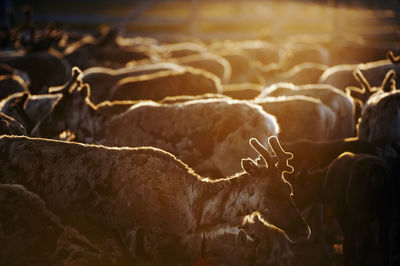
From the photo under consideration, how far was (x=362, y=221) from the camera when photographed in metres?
4.61

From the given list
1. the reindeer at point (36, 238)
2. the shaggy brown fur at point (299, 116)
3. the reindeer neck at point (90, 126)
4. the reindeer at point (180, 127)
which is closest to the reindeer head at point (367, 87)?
the shaggy brown fur at point (299, 116)

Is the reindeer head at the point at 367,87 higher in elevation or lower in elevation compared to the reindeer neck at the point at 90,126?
higher

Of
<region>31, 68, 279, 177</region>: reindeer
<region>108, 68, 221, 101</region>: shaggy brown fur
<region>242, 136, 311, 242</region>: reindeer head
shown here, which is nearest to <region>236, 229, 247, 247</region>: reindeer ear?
<region>242, 136, 311, 242</region>: reindeer head

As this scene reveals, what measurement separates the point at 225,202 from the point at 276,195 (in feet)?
1.44

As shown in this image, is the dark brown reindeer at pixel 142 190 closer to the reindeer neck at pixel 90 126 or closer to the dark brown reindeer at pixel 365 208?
the dark brown reindeer at pixel 365 208

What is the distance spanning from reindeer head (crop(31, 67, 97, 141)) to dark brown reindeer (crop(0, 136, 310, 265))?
1.69m

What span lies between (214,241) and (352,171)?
1.29 m

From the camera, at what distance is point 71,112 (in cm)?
624

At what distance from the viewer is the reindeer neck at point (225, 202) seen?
4.17m

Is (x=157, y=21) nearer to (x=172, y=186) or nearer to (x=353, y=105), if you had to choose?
(x=353, y=105)

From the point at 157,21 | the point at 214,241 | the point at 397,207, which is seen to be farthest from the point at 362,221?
the point at 157,21

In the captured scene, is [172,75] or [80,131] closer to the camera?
[80,131]

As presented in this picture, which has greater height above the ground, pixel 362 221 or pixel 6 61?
pixel 6 61

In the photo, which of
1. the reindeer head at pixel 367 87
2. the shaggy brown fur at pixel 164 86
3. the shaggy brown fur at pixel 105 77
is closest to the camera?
the reindeer head at pixel 367 87
